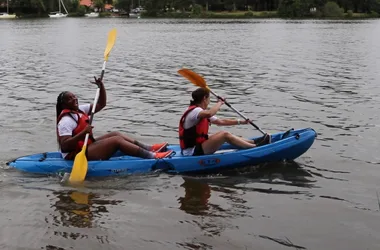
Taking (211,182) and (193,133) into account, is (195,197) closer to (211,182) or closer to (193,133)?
(211,182)

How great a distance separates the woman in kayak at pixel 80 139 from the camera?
7562mm

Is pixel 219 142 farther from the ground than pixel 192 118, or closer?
closer

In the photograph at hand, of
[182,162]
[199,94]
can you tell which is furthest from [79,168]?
[199,94]

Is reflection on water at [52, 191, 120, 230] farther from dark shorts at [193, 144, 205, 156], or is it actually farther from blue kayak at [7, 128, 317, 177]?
dark shorts at [193, 144, 205, 156]

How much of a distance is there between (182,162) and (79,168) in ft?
4.94

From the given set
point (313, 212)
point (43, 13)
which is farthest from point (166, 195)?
point (43, 13)

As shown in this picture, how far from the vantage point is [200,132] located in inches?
311

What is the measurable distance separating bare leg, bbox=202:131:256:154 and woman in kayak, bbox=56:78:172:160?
2.09 feet

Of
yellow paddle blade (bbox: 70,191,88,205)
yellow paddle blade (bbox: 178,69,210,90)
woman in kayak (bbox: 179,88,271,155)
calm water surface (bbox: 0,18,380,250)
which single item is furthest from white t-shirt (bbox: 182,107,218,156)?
yellow paddle blade (bbox: 70,191,88,205)

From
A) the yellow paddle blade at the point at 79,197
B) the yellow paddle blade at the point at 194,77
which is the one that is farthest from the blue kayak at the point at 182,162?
the yellow paddle blade at the point at 194,77

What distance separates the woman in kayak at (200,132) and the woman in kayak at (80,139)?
43 centimetres

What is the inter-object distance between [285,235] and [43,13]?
114 metres

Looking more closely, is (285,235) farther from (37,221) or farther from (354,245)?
(37,221)

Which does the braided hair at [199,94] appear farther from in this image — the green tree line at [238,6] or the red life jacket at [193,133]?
the green tree line at [238,6]
